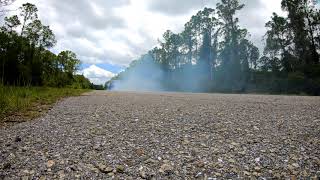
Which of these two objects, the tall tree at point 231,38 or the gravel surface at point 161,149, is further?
the tall tree at point 231,38

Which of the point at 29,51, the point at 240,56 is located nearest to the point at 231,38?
the point at 240,56

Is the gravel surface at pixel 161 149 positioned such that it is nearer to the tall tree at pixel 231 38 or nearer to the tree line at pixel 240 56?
the tree line at pixel 240 56

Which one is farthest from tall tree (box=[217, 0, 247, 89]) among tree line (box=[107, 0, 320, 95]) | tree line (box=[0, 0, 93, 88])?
tree line (box=[0, 0, 93, 88])

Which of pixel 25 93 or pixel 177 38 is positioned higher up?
pixel 177 38

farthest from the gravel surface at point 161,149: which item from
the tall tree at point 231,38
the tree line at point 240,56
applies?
the tall tree at point 231,38

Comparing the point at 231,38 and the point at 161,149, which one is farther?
the point at 231,38

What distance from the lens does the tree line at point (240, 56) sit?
3147 centimetres

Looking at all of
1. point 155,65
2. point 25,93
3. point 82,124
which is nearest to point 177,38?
point 155,65

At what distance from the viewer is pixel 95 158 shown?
12.7 feet

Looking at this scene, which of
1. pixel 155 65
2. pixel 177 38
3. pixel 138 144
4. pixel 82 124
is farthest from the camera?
pixel 155 65

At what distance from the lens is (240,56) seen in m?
43.7

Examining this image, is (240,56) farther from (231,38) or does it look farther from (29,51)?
(29,51)

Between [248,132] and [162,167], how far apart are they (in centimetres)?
249

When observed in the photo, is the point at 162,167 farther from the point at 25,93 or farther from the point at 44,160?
the point at 25,93
